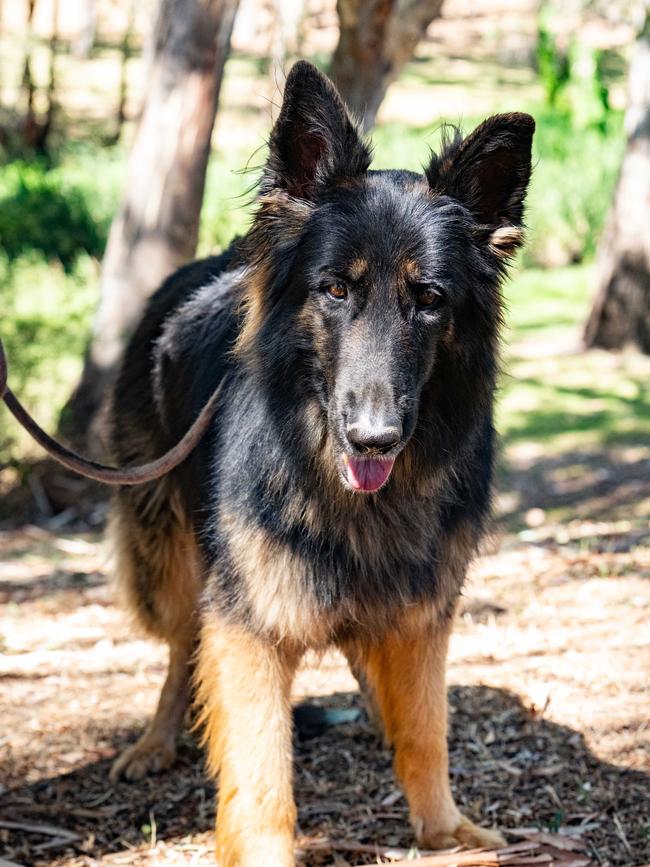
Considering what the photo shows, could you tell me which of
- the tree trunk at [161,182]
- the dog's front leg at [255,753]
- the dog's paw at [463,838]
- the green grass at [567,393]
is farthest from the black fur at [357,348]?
the green grass at [567,393]

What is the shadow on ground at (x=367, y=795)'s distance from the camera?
13.7ft

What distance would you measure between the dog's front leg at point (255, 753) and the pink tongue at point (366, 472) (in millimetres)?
667

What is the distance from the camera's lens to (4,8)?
45.8m

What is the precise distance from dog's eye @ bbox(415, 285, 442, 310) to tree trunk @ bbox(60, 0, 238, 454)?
5.53m

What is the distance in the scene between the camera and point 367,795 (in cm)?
462

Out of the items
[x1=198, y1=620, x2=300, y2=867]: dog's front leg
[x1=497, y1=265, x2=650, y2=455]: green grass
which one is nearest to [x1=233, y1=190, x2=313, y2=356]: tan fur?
[x1=198, y1=620, x2=300, y2=867]: dog's front leg

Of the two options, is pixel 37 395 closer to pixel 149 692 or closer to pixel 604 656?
pixel 149 692

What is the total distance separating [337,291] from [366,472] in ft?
1.90

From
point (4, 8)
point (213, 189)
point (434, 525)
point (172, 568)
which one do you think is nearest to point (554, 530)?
point (172, 568)

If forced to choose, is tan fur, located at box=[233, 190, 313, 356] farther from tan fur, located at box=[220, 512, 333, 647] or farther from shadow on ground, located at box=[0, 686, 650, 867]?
shadow on ground, located at box=[0, 686, 650, 867]

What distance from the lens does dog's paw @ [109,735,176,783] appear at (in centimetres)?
483

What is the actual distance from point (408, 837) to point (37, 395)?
647 centimetres

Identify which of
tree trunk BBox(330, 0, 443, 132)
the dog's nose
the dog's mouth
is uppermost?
tree trunk BBox(330, 0, 443, 132)

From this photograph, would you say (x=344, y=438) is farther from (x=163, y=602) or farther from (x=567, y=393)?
(x=567, y=393)
